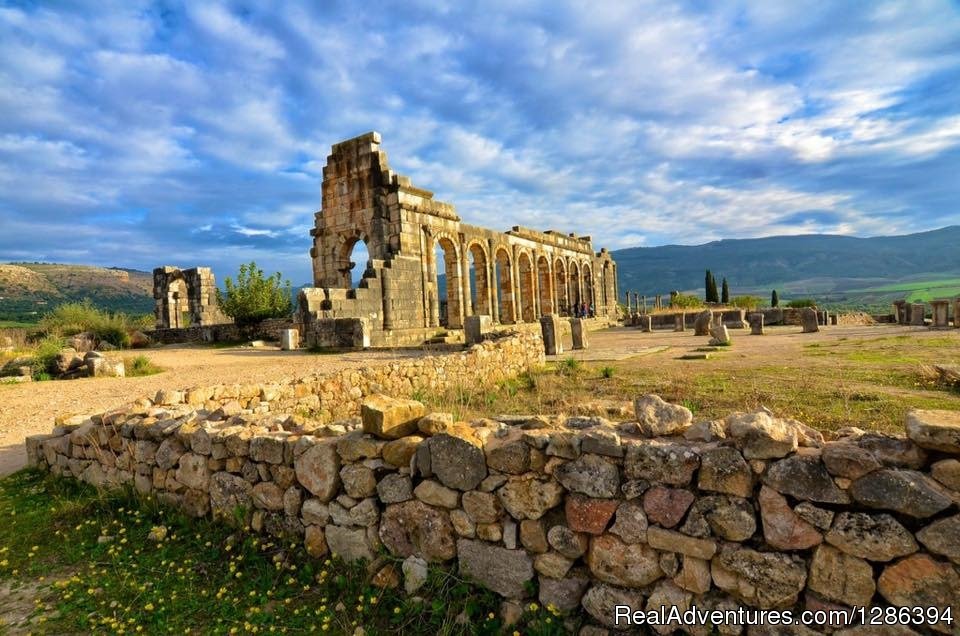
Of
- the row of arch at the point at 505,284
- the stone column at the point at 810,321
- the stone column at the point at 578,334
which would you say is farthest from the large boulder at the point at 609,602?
the stone column at the point at 810,321

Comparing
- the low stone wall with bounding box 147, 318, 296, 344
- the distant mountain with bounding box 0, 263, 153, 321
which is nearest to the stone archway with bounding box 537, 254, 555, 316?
the low stone wall with bounding box 147, 318, 296, 344

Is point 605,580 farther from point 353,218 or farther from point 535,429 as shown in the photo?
point 353,218

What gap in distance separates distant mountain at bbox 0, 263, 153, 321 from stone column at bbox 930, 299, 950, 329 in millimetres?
86078

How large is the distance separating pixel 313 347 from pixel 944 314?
2283 cm

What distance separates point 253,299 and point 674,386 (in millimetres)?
19294

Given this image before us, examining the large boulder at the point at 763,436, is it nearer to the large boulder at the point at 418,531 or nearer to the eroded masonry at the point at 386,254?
the large boulder at the point at 418,531

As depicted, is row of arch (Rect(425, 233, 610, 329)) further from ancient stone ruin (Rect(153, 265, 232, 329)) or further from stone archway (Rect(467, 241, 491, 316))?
ancient stone ruin (Rect(153, 265, 232, 329))

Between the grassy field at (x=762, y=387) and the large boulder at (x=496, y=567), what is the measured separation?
3275mm

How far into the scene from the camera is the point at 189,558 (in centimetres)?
415

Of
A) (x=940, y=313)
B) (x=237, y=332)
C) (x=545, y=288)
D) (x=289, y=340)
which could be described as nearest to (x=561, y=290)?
(x=545, y=288)

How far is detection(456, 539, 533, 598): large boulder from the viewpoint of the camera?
10.4 feet

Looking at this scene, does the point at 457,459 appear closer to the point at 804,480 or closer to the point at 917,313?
the point at 804,480

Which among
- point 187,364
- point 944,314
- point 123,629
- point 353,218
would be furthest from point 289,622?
point 944,314

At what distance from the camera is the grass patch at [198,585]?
3264 millimetres
